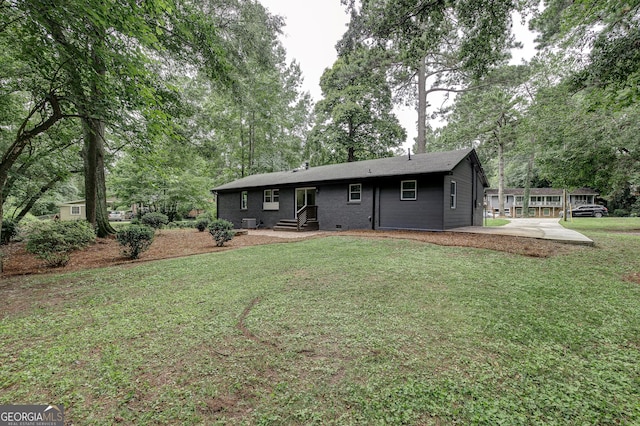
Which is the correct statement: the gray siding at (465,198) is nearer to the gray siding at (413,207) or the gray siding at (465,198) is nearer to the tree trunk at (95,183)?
the gray siding at (413,207)

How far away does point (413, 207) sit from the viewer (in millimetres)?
12039

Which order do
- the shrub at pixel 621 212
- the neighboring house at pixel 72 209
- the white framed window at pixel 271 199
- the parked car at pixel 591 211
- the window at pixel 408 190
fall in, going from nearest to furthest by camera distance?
the window at pixel 408 190
the white framed window at pixel 271 199
the shrub at pixel 621 212
the parked car at pixel 591 211
the neighboring house at pixel 72 209

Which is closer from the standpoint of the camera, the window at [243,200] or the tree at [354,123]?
the window at [243,200]

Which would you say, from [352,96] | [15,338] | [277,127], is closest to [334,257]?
[15,338]

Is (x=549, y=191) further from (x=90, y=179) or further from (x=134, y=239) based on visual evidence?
(x=90, y=179)

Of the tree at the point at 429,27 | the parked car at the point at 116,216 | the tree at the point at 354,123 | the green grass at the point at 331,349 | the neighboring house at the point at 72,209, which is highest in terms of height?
the tree at the point at 354,123

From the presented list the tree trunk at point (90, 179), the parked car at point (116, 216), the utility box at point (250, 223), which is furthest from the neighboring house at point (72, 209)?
the tree trunk at point (90, 179)

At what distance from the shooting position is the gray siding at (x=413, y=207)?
37.4ft

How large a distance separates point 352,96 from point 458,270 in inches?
758

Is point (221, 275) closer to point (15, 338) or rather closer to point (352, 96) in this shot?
point (15, 338)

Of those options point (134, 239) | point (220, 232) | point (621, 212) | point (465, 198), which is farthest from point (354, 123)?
point (621, 212)

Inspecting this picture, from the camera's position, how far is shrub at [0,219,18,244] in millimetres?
10760

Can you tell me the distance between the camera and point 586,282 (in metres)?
4.71

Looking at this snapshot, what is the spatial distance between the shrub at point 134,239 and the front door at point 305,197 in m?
8.50
